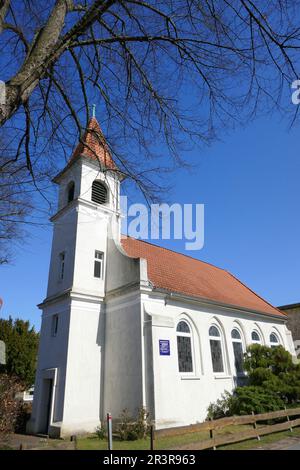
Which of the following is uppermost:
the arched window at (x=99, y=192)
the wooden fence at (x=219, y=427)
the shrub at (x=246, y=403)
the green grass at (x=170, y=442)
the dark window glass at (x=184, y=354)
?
the arched window at (x=99, y=192)

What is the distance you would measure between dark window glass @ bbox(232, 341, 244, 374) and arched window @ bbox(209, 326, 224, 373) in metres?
1.29

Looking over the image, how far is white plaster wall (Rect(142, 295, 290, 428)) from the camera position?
13.2 m

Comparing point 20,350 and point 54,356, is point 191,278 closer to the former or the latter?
point 54,356

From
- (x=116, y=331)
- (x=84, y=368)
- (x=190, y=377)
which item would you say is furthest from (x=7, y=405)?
(x=190, y=377)

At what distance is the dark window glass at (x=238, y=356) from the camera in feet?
60.3

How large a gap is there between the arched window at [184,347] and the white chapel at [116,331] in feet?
0.15

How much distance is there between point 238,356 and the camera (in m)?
18.9

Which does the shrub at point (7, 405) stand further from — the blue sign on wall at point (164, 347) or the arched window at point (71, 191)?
the arched window at point (71, 191)

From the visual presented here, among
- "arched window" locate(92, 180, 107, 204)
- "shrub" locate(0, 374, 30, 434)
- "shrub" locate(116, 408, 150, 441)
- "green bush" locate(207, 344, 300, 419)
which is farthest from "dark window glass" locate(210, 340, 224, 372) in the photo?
"shrub" locate(0, 374, 30, 434)

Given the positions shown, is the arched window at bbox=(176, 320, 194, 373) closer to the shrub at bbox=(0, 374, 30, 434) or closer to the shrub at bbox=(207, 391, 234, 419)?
the shrub at bbox=(207, 391, 234, 419)

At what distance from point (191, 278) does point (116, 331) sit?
21.8 feet

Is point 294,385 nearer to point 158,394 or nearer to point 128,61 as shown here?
point 158,394

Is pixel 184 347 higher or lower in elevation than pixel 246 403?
higher

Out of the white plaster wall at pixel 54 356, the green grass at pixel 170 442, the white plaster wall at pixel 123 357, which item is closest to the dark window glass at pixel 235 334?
the green grass at pixel 170 442
